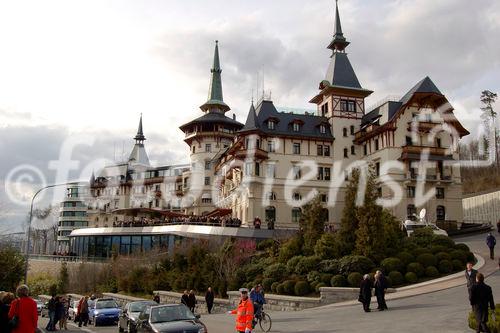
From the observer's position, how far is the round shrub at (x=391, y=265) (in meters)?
31.3

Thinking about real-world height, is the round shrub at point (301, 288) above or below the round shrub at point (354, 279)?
below

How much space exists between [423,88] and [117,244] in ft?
142

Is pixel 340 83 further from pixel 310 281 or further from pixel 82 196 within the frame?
→ pixel 82 196

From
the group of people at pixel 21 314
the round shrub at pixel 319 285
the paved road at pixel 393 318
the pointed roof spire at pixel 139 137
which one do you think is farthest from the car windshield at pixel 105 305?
the pointed roof spire at pixel 139 137

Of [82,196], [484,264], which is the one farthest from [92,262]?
[82,196]

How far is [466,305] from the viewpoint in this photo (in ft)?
70.7

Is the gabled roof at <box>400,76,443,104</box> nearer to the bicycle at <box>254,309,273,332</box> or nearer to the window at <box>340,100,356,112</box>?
the window at <box>340,100,356,112</box>

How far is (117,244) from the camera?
6781 cm

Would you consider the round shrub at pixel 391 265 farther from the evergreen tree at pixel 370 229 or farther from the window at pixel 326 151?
the window at pixel 326 151

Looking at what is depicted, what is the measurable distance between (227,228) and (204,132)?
36689 millimetres

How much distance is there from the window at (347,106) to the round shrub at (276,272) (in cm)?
3776

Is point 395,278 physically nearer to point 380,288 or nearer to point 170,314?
point 380,288

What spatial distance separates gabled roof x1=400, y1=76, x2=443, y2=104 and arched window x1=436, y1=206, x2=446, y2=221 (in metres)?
13.3

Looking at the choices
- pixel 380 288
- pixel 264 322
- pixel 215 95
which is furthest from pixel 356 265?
pixel 215 95
